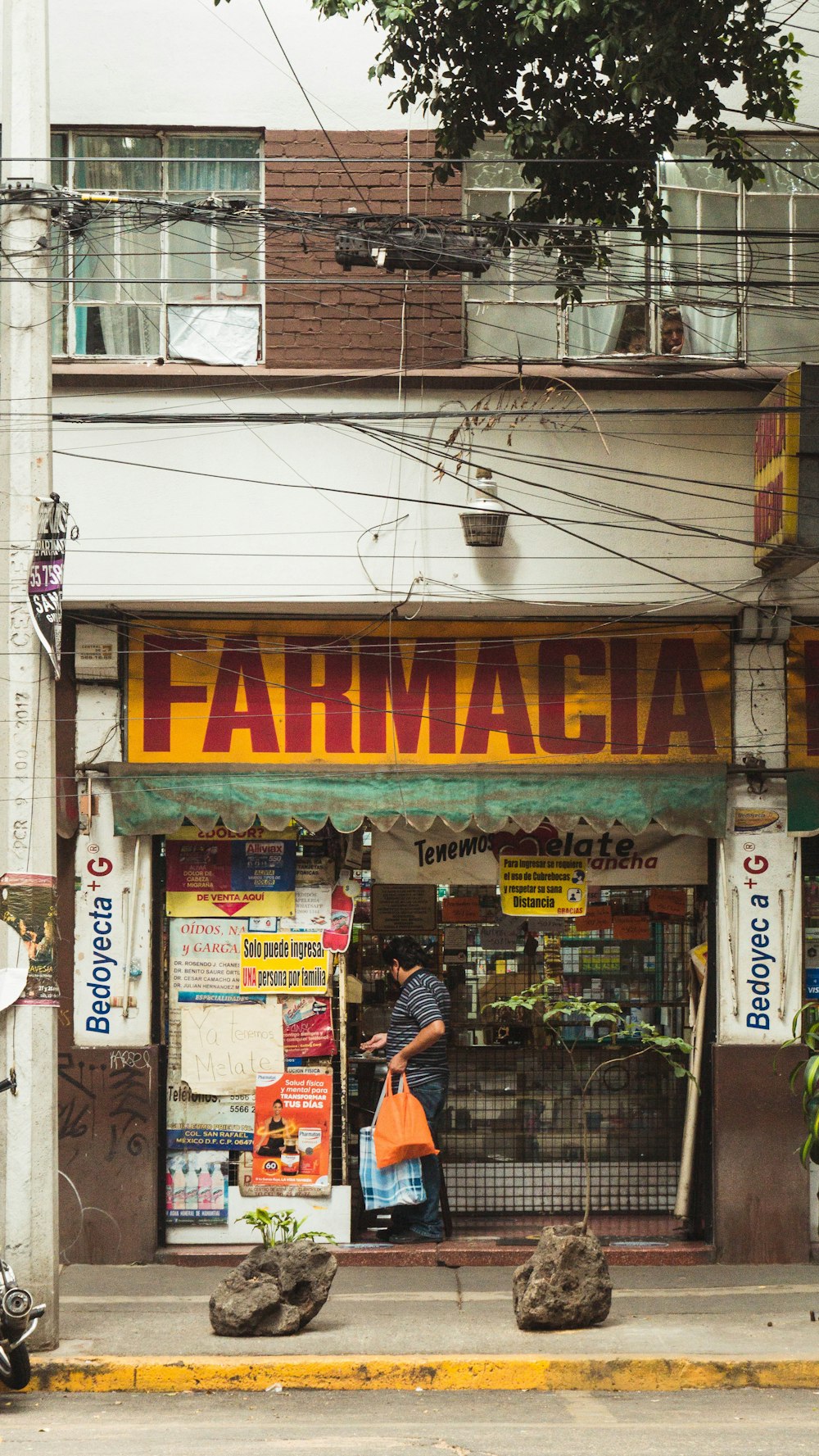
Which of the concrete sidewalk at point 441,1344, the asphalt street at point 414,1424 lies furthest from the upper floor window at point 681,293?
the asphalt street at point 414,1424

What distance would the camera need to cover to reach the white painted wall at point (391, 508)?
9.69m

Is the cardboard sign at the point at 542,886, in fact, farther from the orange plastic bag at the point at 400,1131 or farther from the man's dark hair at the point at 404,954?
the orange plastic bag at the point at 400,1131

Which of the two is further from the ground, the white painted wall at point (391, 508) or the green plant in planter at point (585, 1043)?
the white painted wall at point (391, 508)

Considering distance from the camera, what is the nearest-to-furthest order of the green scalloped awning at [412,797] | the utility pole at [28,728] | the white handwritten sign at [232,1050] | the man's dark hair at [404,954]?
the utility pole at [28,728]
the green scalloped awning at [412,797]
the man's dark hair at [404,954]
the white handwritten sign at [232,1050]

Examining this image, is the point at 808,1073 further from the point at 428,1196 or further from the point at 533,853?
the point at 428,1196

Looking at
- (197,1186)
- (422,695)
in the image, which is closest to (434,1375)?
(197,1186)

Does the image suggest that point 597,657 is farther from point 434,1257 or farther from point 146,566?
point 434,1257

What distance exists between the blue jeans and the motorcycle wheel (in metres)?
3.27

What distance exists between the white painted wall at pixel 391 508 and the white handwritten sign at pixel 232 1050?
2831 millimetres

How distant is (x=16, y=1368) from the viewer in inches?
271

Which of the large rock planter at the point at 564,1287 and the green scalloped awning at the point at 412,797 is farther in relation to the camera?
the green scalloped awning at the point at 412,797

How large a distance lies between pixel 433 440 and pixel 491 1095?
4.56 m

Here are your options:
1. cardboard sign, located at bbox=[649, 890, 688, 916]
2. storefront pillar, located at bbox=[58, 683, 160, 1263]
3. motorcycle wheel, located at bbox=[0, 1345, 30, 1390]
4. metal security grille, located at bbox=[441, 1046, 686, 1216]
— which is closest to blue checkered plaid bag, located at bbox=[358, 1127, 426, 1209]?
metal security grille, located at bbox=[441, 1046, 686, 1216]

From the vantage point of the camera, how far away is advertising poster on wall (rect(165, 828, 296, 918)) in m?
10.0
